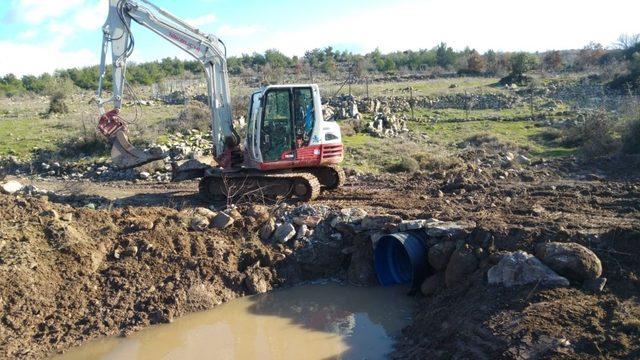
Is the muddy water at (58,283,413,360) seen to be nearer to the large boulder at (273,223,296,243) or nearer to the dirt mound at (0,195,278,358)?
the dirt mound at (0,195,278,358)

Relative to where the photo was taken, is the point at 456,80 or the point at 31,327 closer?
the point at 31,327

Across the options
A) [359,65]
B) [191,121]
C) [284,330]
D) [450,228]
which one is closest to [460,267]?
[450,228]

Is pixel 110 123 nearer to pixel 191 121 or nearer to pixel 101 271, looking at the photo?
pixel 101 271

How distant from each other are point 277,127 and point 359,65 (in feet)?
116

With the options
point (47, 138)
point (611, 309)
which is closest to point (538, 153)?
point (611, 309)

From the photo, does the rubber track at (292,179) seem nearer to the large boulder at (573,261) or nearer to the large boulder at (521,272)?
the large boulder at (521,272)

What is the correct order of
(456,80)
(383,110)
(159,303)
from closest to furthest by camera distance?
1. (159,303)
2. (383,110)
3. (456,80)

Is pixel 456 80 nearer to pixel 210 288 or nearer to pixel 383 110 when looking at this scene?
pixel 383 110

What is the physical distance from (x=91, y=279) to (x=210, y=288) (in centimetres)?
169

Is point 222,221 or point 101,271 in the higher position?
point 222,221

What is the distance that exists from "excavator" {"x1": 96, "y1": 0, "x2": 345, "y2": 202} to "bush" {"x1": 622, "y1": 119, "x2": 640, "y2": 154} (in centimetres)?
825

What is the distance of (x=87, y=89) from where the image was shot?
45.6 metres

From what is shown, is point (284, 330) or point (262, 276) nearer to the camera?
point (284, 330)

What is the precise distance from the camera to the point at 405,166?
1527cm
